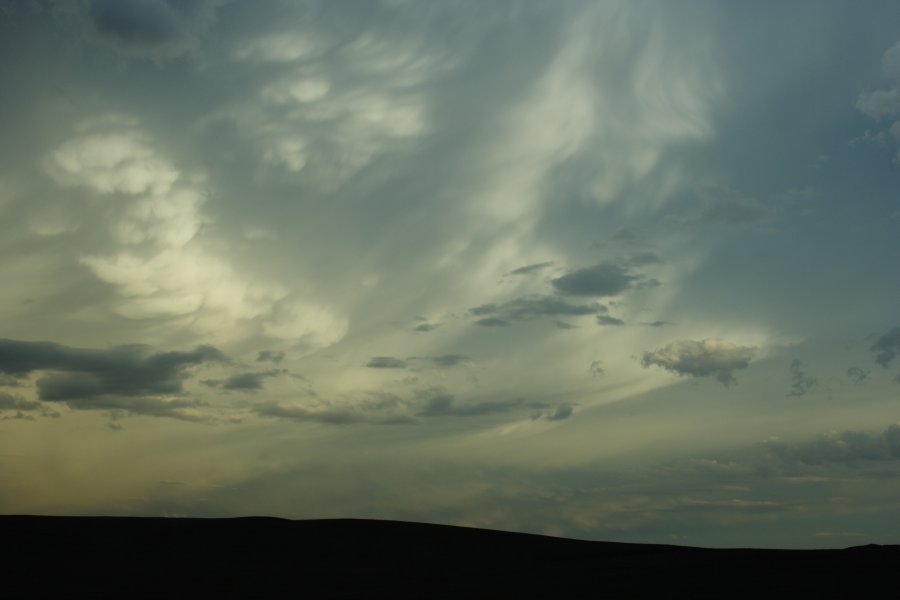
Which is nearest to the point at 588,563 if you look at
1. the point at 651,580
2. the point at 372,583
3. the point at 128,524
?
the point at 651,580

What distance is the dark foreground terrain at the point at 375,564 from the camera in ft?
58.9

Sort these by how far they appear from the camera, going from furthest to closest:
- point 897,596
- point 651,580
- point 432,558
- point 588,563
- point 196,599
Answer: point 432,558
point 588,563
point 651,580
point 196,599
point 897,596

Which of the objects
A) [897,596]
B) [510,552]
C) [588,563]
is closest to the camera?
[897,596]

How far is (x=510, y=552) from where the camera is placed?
26.8m

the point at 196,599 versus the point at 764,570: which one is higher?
the point at 764,570

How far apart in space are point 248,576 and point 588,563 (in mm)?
9764

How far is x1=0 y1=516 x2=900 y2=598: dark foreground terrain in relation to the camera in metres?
18.0

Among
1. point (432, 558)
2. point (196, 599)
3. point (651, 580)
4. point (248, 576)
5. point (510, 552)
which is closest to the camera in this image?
point (196, 599)

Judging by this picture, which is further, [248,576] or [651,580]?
[248,576]

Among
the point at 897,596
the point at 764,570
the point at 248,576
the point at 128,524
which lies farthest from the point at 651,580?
the point at 128,524

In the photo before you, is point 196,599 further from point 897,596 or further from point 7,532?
point 897,596

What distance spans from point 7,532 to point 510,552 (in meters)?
17.1

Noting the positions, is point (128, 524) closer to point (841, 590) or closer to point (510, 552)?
point (510, 552)

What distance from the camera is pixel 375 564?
77.6 ft
